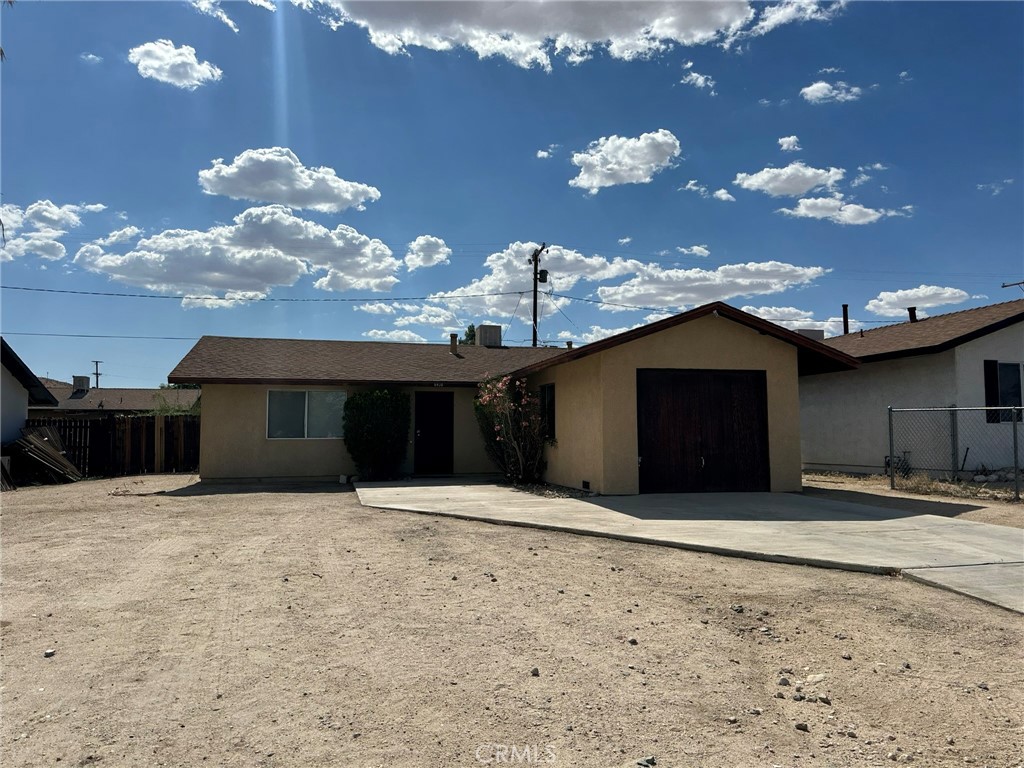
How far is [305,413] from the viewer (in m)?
17.0

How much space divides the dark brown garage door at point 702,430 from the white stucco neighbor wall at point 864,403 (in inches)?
256

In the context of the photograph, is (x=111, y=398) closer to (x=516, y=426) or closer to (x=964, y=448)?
(x=516, y=426)

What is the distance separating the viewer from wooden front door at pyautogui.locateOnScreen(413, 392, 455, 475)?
58.4ft

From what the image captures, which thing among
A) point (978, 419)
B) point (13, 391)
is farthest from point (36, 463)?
point (978, 419)

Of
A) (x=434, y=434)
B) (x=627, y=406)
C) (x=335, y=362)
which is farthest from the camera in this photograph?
(x=335, y=362)

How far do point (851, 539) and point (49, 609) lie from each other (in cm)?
806

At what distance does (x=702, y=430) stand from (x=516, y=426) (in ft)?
13.7

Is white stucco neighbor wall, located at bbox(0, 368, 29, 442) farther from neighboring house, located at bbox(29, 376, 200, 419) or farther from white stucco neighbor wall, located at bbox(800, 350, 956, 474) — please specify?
white stucco neighbor wall, located at bbox(800, 350, 956, 474)

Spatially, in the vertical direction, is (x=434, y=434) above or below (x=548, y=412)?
below

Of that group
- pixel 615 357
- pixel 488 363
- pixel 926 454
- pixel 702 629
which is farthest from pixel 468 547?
pixel 926 454

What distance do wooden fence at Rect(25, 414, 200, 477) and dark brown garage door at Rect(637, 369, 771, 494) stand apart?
1464 cm

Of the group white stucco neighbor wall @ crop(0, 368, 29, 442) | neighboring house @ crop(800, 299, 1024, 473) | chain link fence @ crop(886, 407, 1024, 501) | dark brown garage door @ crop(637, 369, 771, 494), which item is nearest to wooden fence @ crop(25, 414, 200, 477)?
white stucco neighbor wall @ crop(0, 368, 29, 442)

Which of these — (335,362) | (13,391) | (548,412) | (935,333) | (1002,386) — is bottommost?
(548,412)
